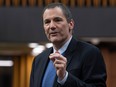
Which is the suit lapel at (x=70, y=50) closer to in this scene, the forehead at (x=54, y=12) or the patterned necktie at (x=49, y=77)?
the patterned necktie at (x=49, y=77)

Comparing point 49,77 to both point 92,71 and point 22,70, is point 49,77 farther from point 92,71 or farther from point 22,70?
point 22,70

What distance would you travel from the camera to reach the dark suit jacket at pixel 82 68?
301 centimetres

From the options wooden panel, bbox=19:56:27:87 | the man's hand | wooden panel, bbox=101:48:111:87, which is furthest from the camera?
wooden panel, bbox=19:56:27:87

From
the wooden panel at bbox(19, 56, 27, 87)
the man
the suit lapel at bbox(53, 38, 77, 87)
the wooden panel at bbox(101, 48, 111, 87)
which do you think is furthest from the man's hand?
the wooden panel at bbox(19, 56, 27, 87)

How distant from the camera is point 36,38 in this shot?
38.3 feet

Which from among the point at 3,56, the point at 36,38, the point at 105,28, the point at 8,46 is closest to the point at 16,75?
the point at 3,56

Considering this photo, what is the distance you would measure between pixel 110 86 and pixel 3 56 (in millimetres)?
3587

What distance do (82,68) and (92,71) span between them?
0.08 metres

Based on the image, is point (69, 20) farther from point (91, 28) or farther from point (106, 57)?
point (106, 57)

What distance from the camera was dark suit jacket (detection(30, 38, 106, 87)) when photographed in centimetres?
301

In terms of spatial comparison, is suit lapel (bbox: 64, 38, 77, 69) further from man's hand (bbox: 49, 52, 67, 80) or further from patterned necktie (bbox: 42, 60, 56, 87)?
man's hand (bbox: 49, 52, 67, 80)

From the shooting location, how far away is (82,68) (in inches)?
123

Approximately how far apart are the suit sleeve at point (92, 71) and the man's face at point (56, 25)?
0.73ft

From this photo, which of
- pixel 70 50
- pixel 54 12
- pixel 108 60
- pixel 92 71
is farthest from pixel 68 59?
pixel 108 60
